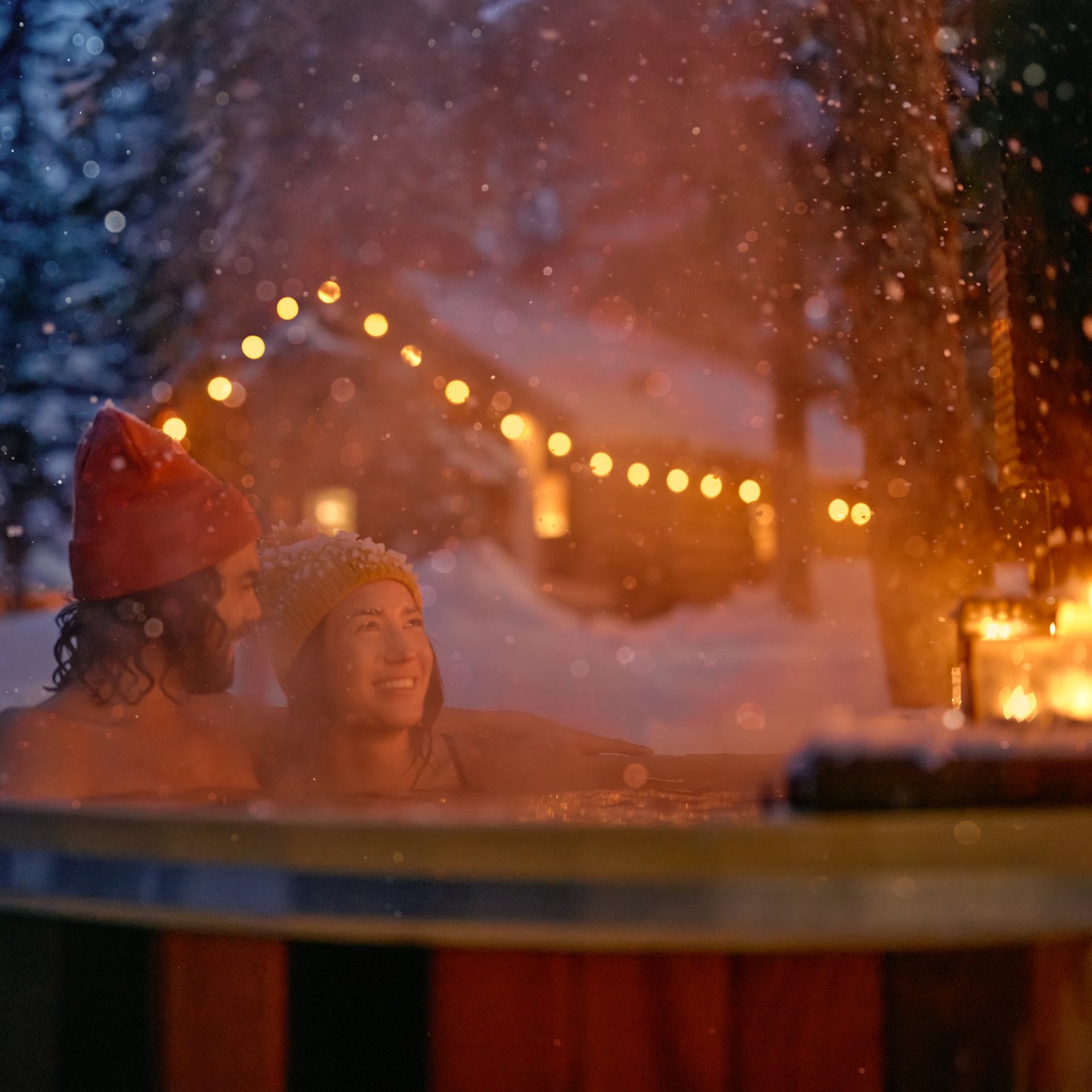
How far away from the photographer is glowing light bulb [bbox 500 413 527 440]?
236 centimetres

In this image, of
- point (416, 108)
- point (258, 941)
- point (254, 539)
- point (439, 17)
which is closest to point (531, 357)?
point (416, 108)

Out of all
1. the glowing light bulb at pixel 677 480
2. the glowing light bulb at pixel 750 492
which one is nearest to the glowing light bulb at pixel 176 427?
the glowing light bulb at pixel 677 480

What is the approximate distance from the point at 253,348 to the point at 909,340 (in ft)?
4.66

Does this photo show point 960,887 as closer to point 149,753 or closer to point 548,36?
point 149,753

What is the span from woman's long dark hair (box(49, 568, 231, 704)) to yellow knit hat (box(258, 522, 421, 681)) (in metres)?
0.09

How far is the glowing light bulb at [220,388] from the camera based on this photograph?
203 cm

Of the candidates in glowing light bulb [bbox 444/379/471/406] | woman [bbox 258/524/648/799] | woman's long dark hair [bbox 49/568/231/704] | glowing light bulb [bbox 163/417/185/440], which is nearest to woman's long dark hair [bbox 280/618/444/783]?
woman [bbox 258/524/648/799]

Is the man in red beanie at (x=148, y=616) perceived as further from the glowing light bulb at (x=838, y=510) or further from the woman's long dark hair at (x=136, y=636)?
the glowing light bulb at (x=838, y=510)

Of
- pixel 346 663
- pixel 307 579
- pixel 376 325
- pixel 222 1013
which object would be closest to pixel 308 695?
pixel 346 663

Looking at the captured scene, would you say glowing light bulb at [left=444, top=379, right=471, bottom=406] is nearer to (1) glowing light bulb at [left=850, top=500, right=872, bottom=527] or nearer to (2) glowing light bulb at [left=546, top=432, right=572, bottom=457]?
(2) glowing light bulb at [left=546, top=432, right=572, bottom=457]

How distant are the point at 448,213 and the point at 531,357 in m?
0.40

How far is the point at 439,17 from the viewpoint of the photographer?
2.07 meters

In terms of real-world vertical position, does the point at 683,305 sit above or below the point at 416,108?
below

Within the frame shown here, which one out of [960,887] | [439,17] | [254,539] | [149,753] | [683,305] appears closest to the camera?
[960,887]
